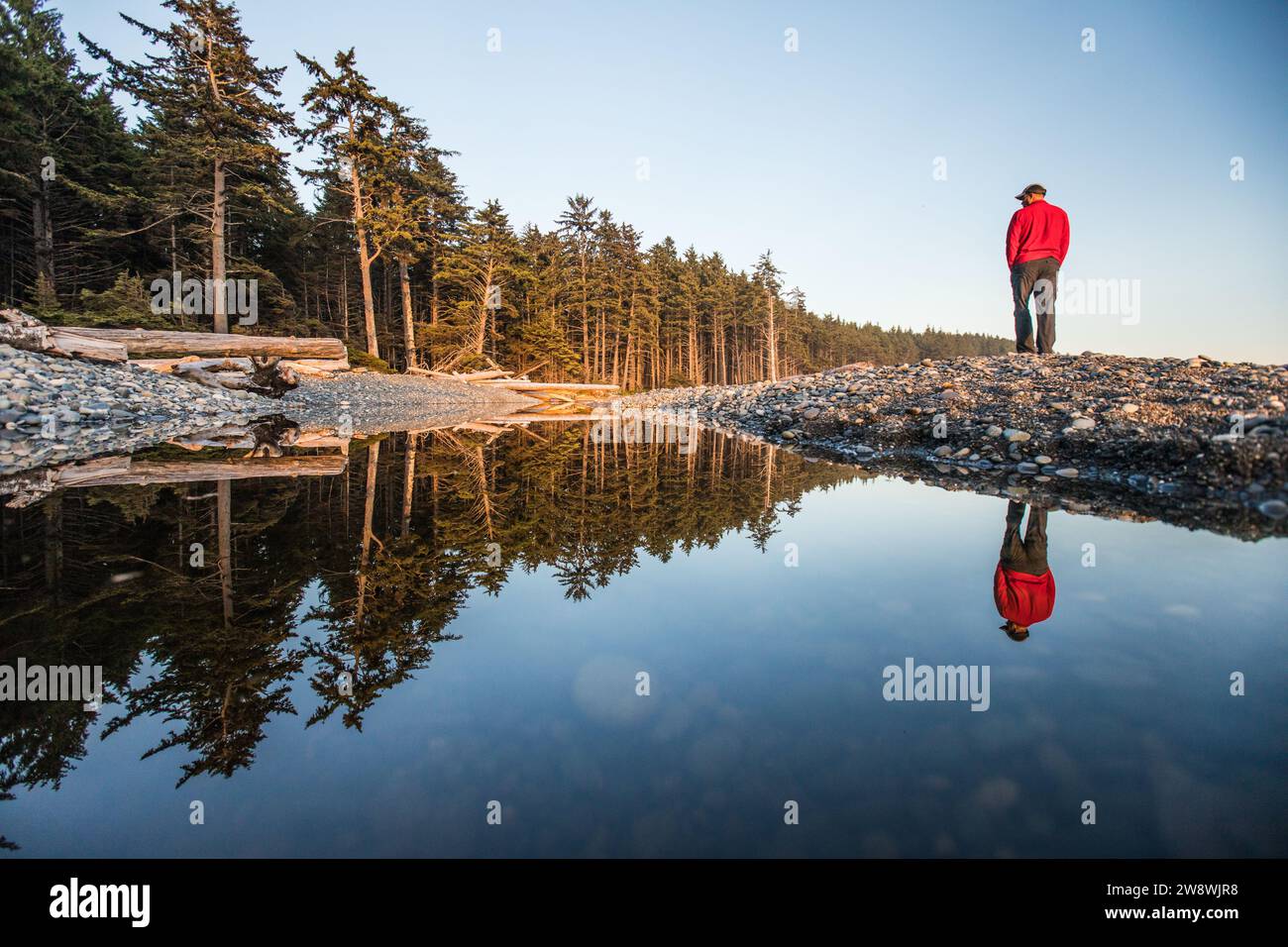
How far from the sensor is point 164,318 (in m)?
22.0

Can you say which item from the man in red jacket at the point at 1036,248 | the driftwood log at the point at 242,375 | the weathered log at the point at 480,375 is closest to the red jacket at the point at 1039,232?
the man in red jacket at the point at 1036,248

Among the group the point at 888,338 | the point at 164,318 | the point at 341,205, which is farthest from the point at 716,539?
the point at 888,338

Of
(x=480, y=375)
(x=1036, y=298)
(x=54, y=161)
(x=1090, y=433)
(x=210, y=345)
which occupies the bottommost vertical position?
(x=1090, y=433)

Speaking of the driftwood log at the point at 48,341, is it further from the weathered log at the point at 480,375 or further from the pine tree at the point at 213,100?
the weathered log at the point at 480,375

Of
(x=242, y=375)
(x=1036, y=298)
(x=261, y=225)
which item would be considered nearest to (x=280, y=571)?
(x=1036, y=298)

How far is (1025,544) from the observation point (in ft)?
11.6

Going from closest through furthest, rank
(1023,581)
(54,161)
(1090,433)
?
(1023,581) → (1090,433) → (54,161)

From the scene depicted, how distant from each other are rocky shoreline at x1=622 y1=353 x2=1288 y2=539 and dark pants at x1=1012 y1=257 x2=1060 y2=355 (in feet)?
1.97

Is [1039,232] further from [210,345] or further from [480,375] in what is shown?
[480,375]

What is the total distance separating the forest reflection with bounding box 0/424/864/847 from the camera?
1.86 metres

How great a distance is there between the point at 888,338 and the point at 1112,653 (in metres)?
132

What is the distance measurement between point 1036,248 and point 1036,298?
3.18ft
